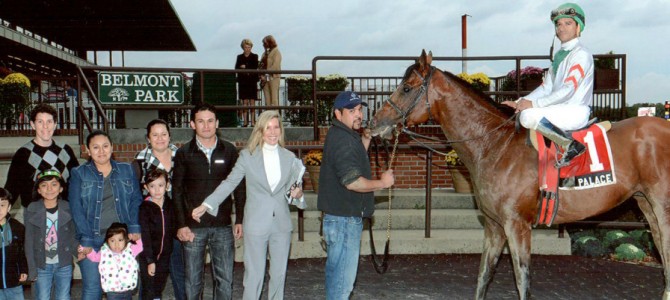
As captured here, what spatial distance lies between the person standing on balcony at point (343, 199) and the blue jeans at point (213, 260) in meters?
0.93

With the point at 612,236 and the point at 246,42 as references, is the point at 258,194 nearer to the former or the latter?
the point at 612,236

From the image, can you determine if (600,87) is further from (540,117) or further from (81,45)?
(81,45)

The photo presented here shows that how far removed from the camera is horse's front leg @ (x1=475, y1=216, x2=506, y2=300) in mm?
5227

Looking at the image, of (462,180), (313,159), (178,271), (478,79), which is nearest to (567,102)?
(178,271)

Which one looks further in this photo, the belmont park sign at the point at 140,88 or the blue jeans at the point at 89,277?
the belmont park sign at the point at 140,88

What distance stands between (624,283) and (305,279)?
3697 millimetres

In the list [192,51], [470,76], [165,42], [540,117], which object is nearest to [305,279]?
[540,117]

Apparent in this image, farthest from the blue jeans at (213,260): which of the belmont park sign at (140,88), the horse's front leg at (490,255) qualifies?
the belmont park sign at (140,88)

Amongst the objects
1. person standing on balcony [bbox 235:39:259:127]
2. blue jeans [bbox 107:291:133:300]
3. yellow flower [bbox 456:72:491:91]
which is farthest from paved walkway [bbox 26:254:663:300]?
person standing on balcony [bbox 235:39:259:127]

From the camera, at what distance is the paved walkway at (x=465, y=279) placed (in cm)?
621

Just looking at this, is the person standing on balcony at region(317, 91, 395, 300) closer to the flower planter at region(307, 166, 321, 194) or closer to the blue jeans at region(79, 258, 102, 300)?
the blue jeans at region(79, 258, 102, 300)

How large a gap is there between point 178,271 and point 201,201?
0.82 meters

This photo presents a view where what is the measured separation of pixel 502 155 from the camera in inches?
204

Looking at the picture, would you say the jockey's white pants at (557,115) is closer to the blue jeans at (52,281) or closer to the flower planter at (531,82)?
the blue jeans at (52,281)
